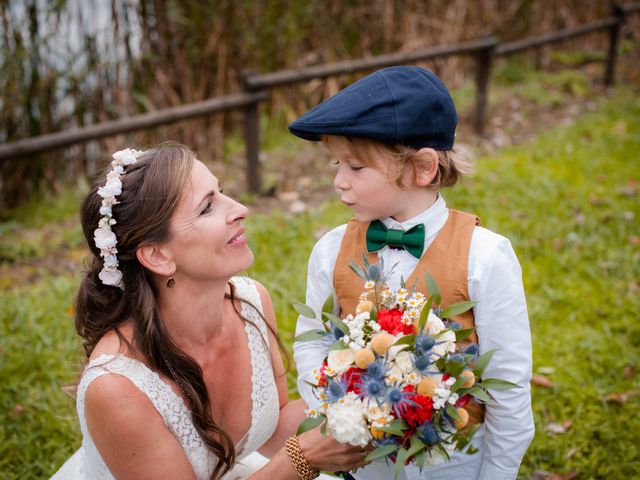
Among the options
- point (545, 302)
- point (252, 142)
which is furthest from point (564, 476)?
point (252, 142)

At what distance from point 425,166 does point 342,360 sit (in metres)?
0.67

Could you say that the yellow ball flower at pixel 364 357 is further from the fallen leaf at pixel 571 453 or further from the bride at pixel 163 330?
the fallen leaf at pixel 571 453

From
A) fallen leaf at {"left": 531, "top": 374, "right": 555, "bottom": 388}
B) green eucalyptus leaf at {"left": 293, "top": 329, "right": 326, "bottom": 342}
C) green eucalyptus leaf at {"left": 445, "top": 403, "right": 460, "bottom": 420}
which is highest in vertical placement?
green eucalyptus leaf at {"left": 293, "top": 329, "right": 326, "bottom": 342}

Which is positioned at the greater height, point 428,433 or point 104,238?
point 104,238

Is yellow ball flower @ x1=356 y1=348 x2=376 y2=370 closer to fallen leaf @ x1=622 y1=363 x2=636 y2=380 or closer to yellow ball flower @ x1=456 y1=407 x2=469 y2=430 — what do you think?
yellow ball flower @ x1=456 y1=407 x2=469 y2=430

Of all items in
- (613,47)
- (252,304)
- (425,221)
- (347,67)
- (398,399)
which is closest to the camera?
(398,399)

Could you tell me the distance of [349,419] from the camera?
1.40 m

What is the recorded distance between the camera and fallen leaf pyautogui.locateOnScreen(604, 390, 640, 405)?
3131 mm

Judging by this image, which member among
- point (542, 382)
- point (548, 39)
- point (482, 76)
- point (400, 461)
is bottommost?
point (542, 382)

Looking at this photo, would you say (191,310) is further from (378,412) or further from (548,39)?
(548,39)

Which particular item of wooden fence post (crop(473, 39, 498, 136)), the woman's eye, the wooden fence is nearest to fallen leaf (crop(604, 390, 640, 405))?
the woman's eye

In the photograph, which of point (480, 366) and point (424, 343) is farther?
point (480, 366)

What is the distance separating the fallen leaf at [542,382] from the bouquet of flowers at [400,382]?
1937 mm

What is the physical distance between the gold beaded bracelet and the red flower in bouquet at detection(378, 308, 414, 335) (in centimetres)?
57
